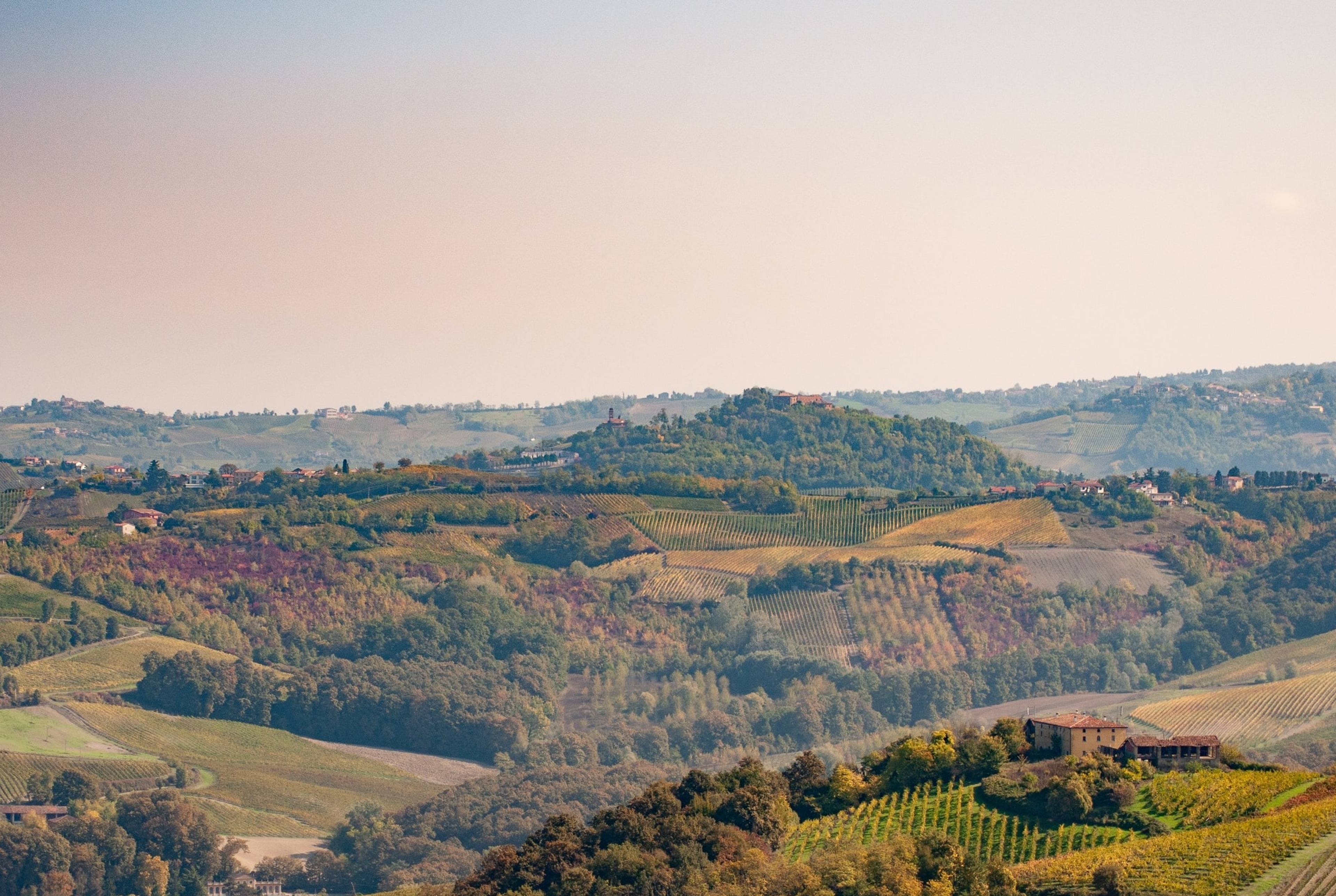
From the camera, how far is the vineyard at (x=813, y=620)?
610 ft

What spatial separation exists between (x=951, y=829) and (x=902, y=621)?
116 meters

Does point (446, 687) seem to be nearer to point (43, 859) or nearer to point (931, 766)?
point (43, 859)

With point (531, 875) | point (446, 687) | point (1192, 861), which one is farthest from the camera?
point (446, 687)

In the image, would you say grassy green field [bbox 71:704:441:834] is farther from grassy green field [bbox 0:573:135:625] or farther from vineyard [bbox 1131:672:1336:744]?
vineyard [bbox 1131:672:1336:744]

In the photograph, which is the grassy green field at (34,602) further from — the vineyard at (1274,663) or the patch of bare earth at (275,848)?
the vineyard at (1274,663)

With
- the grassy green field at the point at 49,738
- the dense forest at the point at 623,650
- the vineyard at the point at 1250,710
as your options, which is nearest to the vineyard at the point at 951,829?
the vineyard at the point at 1250,710

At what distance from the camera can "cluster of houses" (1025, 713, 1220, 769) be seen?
7869 cm

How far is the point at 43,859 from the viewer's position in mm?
116812

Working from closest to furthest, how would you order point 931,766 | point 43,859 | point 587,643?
point 931,766
point 43,859
point 587,643

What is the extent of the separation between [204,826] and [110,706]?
3735 cm

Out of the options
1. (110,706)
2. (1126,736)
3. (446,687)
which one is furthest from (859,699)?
(1126,736)

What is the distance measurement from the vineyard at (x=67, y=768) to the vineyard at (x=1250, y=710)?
225 feet

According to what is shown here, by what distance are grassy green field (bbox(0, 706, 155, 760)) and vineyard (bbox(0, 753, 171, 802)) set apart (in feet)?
3.22

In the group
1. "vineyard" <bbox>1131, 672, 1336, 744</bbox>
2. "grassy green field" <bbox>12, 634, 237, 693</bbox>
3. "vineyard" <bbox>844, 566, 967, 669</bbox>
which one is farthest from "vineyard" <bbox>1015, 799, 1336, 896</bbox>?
"vineyard" <bbox>844, 566, 967, 669</bbox>
